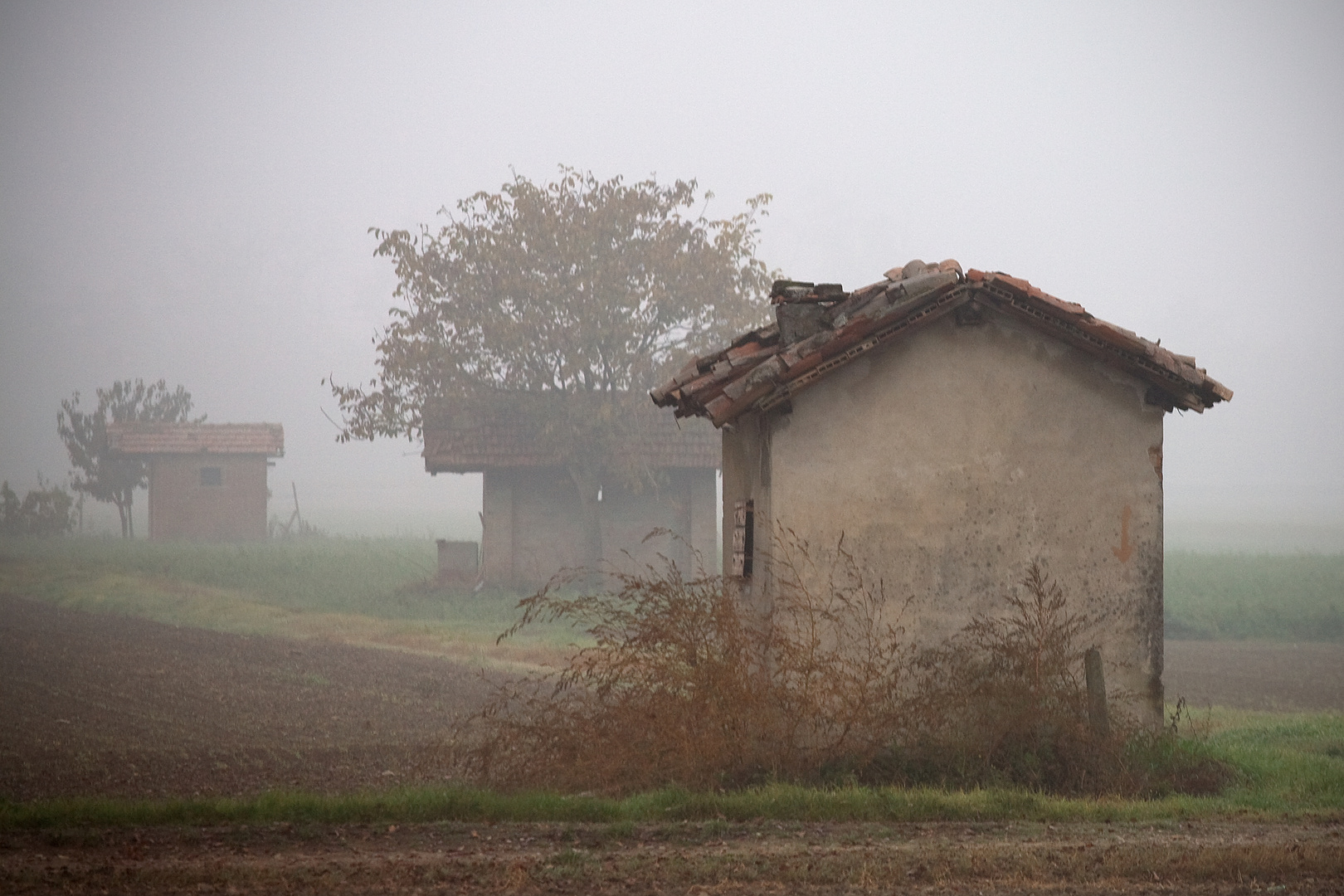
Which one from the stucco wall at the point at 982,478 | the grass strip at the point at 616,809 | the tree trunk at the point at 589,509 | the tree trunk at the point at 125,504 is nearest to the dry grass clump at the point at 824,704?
the stucco wall at the point at 982,478

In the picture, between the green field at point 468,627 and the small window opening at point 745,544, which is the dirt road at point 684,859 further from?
the small window opening at point 745,544

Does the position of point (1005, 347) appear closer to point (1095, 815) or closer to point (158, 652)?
point (1095, 815)

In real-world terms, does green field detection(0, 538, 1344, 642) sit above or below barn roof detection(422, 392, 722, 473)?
below

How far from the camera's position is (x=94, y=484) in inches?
2302

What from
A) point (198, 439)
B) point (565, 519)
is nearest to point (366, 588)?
point (565, 519)

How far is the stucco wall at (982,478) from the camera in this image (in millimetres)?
9977

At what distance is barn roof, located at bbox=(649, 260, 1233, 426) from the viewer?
9766 millimetres

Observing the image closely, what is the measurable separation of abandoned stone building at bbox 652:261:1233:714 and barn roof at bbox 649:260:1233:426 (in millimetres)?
18

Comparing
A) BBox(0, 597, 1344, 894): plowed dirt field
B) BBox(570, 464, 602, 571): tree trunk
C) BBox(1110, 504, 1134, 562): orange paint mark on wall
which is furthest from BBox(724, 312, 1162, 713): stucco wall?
BBox(570, 464, 602, 571): tree trunk

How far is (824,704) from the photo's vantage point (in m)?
9.30

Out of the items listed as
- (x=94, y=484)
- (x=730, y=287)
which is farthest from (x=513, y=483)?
(x=94, y=484)

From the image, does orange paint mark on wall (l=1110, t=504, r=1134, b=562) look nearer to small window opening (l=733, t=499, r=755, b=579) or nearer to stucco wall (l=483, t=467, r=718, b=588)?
small window opening (l=733, t=499, r=755, b=579)

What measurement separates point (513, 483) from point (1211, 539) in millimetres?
66025

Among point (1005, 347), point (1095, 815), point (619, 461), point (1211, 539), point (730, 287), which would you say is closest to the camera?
point (1095, 815)
